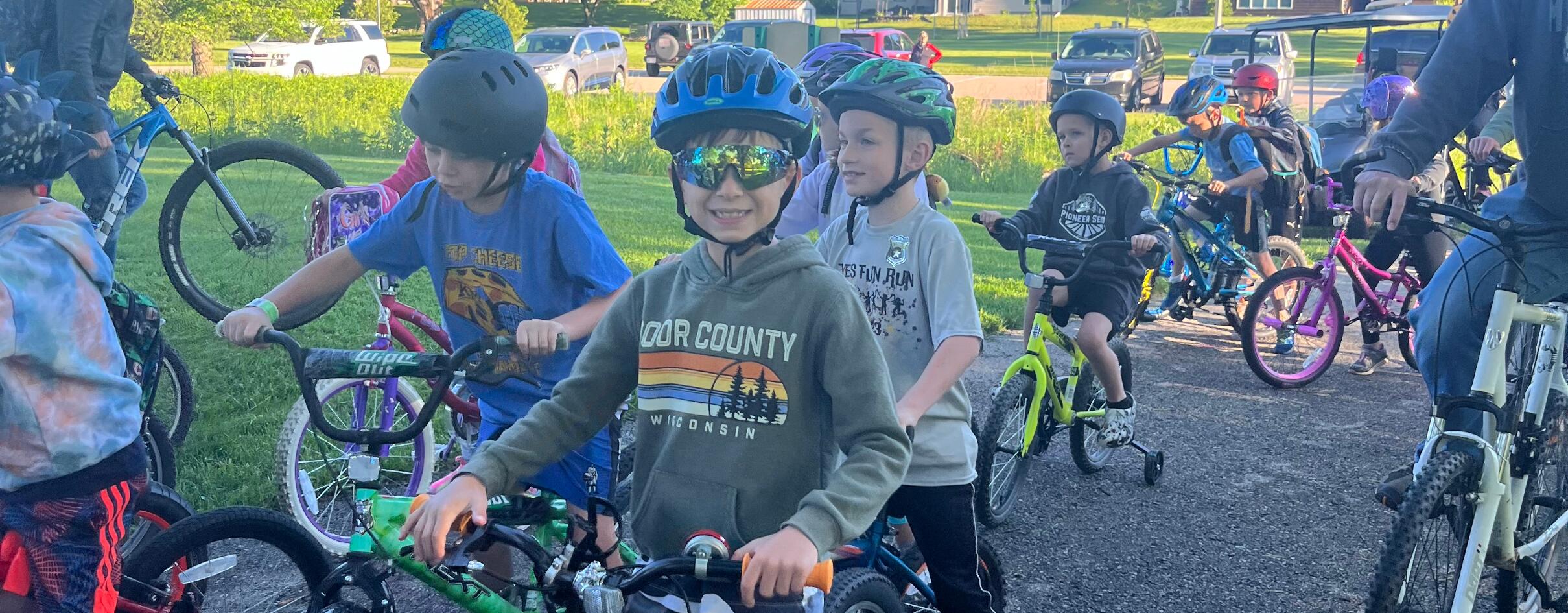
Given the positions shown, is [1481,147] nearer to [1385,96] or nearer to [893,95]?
[1385,96]

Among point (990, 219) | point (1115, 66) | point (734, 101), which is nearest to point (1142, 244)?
point (990, 219)

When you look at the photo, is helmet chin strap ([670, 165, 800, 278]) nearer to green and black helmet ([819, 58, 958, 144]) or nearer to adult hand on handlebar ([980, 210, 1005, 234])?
green and black helmet ([819, 58, 958, 144])

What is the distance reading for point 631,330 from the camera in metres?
2.70

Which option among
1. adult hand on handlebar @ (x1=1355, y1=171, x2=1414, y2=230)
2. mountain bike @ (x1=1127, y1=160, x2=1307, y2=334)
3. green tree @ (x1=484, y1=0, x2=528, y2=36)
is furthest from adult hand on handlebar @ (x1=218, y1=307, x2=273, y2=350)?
green tree @ (x1=484, y1=0, x2=528, y2=36)

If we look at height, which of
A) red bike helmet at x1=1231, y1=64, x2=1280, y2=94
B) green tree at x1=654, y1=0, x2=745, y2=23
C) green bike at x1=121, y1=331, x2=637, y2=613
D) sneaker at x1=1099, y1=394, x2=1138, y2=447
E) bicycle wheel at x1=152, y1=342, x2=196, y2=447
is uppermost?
green tree at x1=654, y1=0, x2=745, y2=23

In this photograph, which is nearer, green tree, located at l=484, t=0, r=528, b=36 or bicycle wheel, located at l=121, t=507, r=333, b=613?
bicycle wheel, located at l=121, t=507, r=333, b=613

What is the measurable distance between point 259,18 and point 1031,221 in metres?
34.9

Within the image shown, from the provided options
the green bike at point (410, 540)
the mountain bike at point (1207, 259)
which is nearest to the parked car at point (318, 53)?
the mountain bike at point (1207, 259)

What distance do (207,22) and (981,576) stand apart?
35.6m

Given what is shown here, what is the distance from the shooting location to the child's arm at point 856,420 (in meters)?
2.33

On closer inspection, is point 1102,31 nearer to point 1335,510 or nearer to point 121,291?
point 1335,510

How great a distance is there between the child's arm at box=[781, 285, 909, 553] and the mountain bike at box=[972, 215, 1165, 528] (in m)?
2.81

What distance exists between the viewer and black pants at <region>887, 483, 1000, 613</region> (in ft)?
11.5

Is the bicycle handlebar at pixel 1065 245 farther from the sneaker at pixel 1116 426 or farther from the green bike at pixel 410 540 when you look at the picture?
the green bike at pixel 410 540
